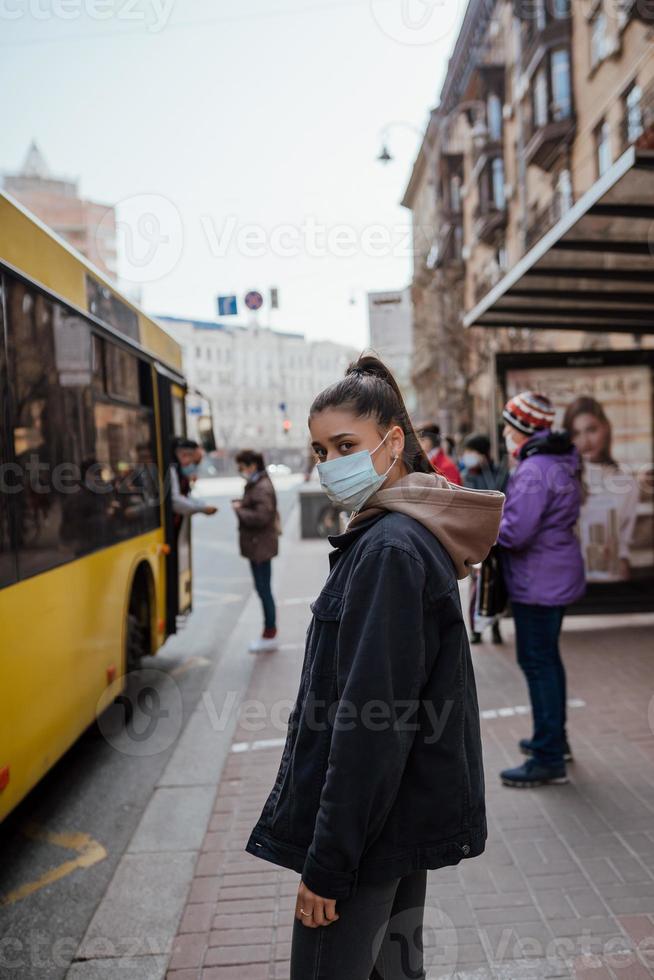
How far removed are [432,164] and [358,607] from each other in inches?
1704

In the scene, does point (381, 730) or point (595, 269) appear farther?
point (595, 269)

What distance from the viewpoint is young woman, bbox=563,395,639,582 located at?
7840 mm

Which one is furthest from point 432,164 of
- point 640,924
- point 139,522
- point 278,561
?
point 640,924

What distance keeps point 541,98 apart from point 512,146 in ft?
20.8

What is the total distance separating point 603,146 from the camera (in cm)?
2006

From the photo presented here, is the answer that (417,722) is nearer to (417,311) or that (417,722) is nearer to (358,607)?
(358,607)

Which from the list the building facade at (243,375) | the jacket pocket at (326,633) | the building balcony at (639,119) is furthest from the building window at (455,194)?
the building facade at (243,375)

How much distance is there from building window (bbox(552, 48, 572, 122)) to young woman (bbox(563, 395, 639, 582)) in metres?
16.6

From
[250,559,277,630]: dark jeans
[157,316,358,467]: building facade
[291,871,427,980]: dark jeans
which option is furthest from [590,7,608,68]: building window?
[157,316,358,467]: building facade

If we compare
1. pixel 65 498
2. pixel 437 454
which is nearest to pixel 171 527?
pixel 437 454

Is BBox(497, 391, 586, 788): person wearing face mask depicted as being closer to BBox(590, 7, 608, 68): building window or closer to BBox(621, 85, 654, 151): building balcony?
BBox(621, 85, 654, 151): building balcony

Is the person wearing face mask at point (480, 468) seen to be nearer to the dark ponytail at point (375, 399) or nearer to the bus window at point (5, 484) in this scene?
the bus window at point (5, 484)

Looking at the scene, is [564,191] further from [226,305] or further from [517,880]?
[517,880]

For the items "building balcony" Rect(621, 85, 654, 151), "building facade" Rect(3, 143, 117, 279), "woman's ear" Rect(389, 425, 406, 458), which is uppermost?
"building facade" Rect(3, 143, 117, 279)
